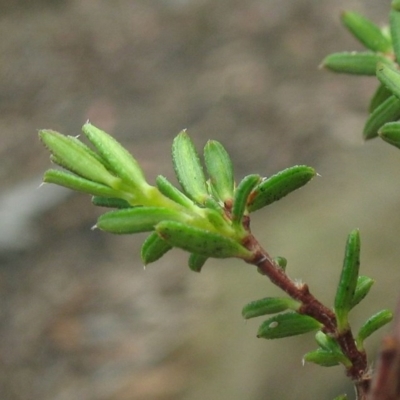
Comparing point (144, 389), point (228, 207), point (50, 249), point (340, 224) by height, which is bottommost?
point (144, 389)

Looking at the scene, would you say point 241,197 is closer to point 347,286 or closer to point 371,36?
point 347,286

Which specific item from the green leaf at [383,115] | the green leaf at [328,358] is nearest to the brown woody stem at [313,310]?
the green leaf at [328,358]

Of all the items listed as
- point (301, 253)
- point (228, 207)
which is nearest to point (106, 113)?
point (301, 253)

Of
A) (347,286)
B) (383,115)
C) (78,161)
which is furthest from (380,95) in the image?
(78,161)

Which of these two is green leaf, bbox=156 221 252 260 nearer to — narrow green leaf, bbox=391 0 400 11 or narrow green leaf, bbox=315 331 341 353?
narrow green leaf, bbox=315 331 341 353

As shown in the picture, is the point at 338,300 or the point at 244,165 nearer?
the point at 338,300

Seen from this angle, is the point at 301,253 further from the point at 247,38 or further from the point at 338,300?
the point at 338,300
